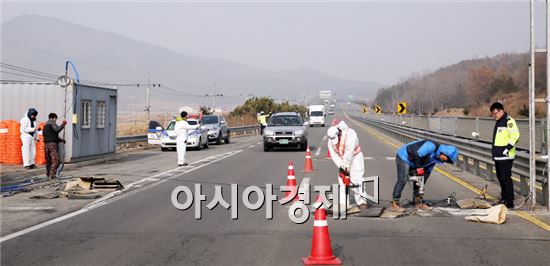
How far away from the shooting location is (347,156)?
34.3 feet

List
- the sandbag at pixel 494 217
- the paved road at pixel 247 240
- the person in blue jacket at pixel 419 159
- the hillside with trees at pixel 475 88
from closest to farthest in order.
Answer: the paved road at pixel 247 240 → the sandbag at pixel 494 217 → the person in blue jacket at pixel 419 159 → the hillside with trees at pixel 475 88

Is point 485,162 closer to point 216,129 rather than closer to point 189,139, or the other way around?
point 189,139

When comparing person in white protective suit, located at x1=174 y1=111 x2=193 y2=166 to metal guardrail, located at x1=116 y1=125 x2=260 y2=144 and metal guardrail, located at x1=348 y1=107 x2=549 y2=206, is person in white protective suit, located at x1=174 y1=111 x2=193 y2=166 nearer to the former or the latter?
metal guardrail, located at x1=116 y1=125 x2=260 y2=144

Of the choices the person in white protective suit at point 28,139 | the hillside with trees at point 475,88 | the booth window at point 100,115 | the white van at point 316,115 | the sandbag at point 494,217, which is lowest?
the sandbag at point 494,217

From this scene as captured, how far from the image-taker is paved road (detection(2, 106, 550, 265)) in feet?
23.2

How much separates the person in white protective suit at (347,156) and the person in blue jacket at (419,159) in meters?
0.64

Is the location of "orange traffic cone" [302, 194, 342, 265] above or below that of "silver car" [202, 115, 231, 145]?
below

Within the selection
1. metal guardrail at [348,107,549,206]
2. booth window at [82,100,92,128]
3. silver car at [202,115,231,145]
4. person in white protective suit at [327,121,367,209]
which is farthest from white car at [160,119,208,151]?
person in white protective suit at [327,121,367,209]

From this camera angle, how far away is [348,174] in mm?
10469

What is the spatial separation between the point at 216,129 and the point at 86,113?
1383 centimetres

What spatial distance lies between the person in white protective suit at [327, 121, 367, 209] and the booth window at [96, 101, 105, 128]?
562 inches

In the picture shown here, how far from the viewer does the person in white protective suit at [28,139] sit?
18.7m

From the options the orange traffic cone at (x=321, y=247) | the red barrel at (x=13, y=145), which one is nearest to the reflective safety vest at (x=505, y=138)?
the orange traffic cone at (x=321, y=247)

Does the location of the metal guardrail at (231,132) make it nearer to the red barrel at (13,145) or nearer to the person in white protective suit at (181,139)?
the red barrel at (13,145)
